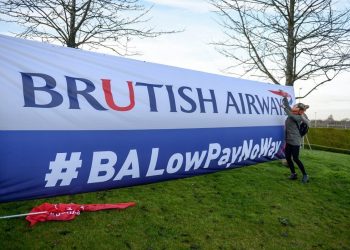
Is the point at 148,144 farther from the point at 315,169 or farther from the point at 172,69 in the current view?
the point at 315,169

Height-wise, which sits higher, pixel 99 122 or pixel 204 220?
pixel 99 122

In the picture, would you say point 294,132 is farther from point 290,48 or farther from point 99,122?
point 99,122

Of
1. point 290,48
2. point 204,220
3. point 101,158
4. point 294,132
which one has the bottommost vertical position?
point 204,220

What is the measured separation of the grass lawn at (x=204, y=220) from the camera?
4.98 metres

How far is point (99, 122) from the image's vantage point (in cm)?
478

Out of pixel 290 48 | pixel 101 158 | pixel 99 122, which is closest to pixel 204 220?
pixel 101 158

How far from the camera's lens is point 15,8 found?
8.55 meters

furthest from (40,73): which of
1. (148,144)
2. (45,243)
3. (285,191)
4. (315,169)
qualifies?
(315,169)

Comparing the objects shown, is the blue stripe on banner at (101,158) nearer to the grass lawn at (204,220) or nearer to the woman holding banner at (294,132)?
the grass lawn at (204,220)

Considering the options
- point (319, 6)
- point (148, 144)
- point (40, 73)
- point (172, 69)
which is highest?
point (319, 6)

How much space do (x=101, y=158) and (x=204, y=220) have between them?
2.06 metres

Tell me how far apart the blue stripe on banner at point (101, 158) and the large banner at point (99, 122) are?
1cm

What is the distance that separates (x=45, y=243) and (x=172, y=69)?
10.5 ft

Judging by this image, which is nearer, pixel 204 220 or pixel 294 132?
pixel 204 220
